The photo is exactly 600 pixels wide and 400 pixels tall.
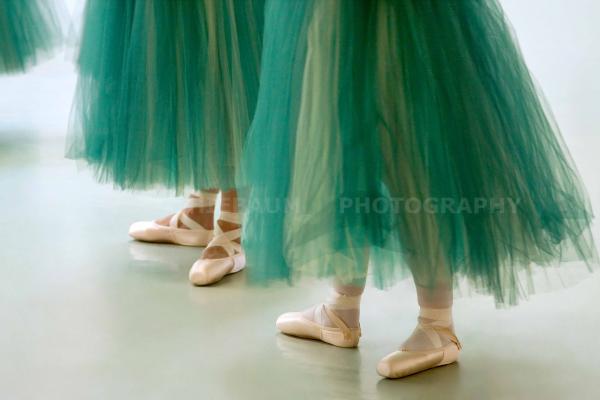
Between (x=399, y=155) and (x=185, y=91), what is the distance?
72 cm

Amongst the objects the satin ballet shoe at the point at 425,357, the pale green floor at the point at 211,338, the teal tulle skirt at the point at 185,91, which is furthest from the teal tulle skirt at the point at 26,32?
the satin ballet shoe at the point at 425,357

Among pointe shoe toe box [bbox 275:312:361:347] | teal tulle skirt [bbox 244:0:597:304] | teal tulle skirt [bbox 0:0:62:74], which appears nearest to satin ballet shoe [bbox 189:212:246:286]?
pointe shoe toe box [bbox 275:312:361:347]

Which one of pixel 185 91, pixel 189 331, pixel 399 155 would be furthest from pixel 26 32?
pixel 399 155

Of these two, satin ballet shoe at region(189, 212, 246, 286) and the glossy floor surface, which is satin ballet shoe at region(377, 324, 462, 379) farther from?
satin ballet shoe at region(189, 212, 246, 286)

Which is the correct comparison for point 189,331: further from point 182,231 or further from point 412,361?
point 182,231

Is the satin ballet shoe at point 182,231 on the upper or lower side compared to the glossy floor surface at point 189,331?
upper

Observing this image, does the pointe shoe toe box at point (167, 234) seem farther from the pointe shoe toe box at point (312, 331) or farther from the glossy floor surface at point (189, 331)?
the pointe shoe toe box at point (312, 331)

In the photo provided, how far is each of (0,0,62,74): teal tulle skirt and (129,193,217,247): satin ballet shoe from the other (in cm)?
154

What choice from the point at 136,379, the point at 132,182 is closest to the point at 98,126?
the point at 132,182

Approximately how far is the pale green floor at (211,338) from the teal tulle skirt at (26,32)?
1.42 meters

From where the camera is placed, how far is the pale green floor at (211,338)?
5.78 feet

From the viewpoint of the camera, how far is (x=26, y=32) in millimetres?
3926

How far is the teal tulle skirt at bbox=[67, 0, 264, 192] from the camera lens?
87.0 inches

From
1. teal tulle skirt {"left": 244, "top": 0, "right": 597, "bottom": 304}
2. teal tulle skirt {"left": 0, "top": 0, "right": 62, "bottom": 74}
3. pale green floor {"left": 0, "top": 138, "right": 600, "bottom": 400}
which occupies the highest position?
teal tulle skirt {"left": 0, "top": 0, "right": 62, "bottom": 74}
